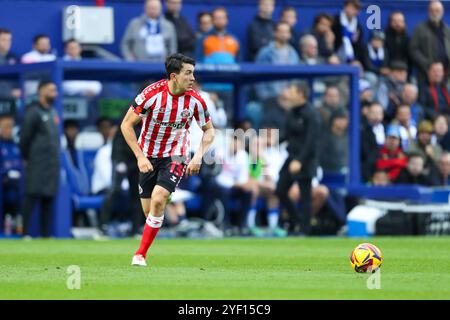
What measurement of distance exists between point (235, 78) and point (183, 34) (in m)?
2.08

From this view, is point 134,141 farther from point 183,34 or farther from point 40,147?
point 183,34

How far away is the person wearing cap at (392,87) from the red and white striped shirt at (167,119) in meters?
11.9

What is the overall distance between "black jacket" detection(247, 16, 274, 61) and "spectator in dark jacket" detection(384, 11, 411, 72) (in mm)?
2599

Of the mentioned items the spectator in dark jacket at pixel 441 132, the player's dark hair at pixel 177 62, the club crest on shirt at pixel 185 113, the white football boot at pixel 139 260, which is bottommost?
the white football boot at pixel 139 260

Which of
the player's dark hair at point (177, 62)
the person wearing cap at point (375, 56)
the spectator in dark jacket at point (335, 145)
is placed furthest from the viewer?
the person wearing cap at point (375, 56)

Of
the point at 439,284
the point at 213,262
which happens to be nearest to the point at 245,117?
the point at 213,262

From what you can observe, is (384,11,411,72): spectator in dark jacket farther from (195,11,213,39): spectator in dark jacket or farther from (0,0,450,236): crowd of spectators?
(195,11,213,39): spectator in dark jacket

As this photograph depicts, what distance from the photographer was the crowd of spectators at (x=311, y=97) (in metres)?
23.3

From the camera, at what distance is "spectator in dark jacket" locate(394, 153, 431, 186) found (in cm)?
2434

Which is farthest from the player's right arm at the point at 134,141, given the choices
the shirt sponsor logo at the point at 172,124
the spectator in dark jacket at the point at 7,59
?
the spectator in dark jacket at the point at 7,59

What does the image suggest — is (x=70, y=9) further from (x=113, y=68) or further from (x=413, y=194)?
(x=413, y=194)

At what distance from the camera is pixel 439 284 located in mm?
11781

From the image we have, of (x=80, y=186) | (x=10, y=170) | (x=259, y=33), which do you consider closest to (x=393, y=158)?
(x=259, y=33)

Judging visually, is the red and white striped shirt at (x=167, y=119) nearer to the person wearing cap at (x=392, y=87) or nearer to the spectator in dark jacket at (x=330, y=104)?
the spectator in dark jacket at (x=330, y=104)
